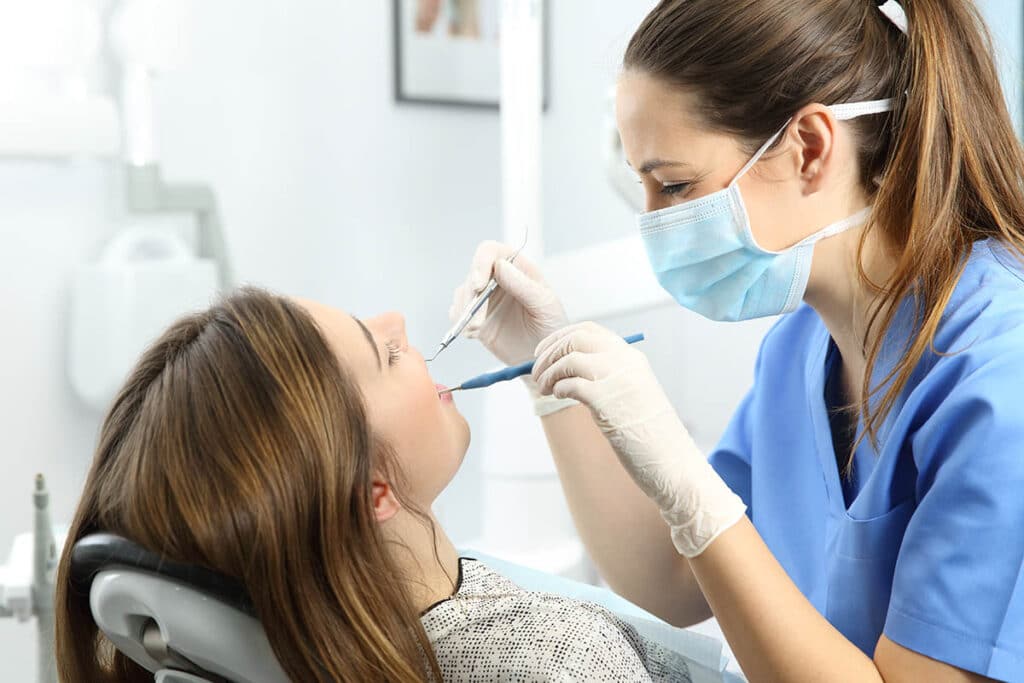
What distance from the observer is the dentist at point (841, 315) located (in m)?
1.03

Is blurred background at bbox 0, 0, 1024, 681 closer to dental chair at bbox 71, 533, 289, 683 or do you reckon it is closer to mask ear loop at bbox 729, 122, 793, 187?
mask ear loop at bbox 729, 122, 793, 187

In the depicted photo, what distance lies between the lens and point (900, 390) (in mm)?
1177

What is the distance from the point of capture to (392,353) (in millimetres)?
1150

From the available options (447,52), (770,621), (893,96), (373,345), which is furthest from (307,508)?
(447,52)

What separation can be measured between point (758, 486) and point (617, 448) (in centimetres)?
45

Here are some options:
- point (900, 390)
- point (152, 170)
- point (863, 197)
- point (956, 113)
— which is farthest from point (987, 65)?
point (152, 170)

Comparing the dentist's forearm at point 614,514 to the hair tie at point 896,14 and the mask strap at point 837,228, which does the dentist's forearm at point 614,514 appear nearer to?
the mask strap at point 837,228

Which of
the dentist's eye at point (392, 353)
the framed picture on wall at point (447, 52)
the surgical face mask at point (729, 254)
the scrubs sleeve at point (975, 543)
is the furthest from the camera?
the framed picture on wall at point (447, 52)

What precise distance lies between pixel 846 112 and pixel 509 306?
0.50 metres

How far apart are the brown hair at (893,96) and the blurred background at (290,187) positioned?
42 cm

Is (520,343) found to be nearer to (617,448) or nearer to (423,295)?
(617,448)

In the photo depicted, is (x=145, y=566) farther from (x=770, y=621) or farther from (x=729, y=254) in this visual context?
(x=729, y=254)

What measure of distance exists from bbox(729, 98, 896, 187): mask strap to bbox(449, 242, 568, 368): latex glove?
0.31 metres

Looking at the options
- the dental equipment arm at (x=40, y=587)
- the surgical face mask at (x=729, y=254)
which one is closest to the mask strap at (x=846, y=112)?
the surgical face mask at (x=729, y=254)
